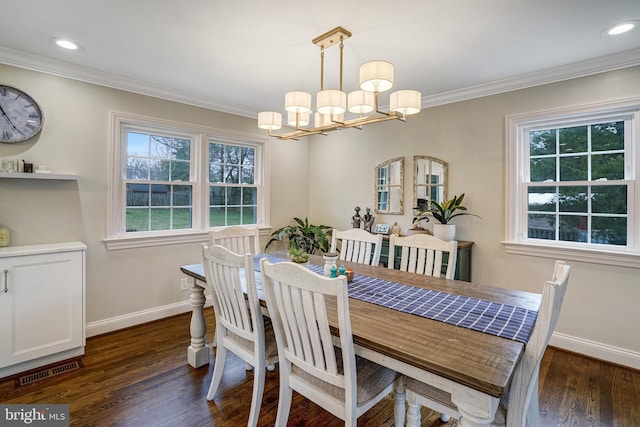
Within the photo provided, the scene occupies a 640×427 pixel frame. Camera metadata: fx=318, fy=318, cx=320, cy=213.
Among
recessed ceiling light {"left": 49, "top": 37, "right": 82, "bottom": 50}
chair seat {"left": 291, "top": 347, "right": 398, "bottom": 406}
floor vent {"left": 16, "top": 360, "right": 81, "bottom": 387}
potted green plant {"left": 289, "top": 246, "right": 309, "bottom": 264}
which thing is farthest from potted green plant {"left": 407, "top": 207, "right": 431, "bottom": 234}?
recessed ceiling light {"left": 49, "top": 37, "right": 82, "bottom": 50}

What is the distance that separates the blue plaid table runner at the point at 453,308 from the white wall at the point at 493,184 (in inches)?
67.2

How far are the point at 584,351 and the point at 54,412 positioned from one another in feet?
13.3

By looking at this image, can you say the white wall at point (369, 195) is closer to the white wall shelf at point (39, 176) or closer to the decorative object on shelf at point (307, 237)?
the white wall shelf at point (39, 176)

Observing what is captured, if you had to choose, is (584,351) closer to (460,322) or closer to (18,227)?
(460,322)

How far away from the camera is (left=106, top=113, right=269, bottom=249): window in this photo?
328 cm

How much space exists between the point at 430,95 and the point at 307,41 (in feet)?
5.70

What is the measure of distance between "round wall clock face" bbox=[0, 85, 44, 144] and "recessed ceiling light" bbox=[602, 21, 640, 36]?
4428mm

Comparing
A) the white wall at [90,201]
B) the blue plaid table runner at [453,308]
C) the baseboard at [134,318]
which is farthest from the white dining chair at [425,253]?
the white wall at [90,201]

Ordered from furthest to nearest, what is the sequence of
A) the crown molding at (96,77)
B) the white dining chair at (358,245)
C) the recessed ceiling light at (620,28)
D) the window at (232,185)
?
the window at (232,185) < the white dining chair at (358,245) < the crown molding at (96,77) < the recessed ceiling light at (620,28)

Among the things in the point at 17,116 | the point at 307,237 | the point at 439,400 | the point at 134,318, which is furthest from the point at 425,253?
the point at 17,116

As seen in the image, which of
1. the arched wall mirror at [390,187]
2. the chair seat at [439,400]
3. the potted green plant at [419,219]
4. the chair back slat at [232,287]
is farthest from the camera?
the arched wall mirror at [390,187]

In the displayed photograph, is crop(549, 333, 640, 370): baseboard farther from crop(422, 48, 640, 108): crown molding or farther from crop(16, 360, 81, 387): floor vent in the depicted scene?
crop(16, 360, 81, 387): floor vent

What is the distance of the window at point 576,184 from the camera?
2.66 meters

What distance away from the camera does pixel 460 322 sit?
1.48 m
